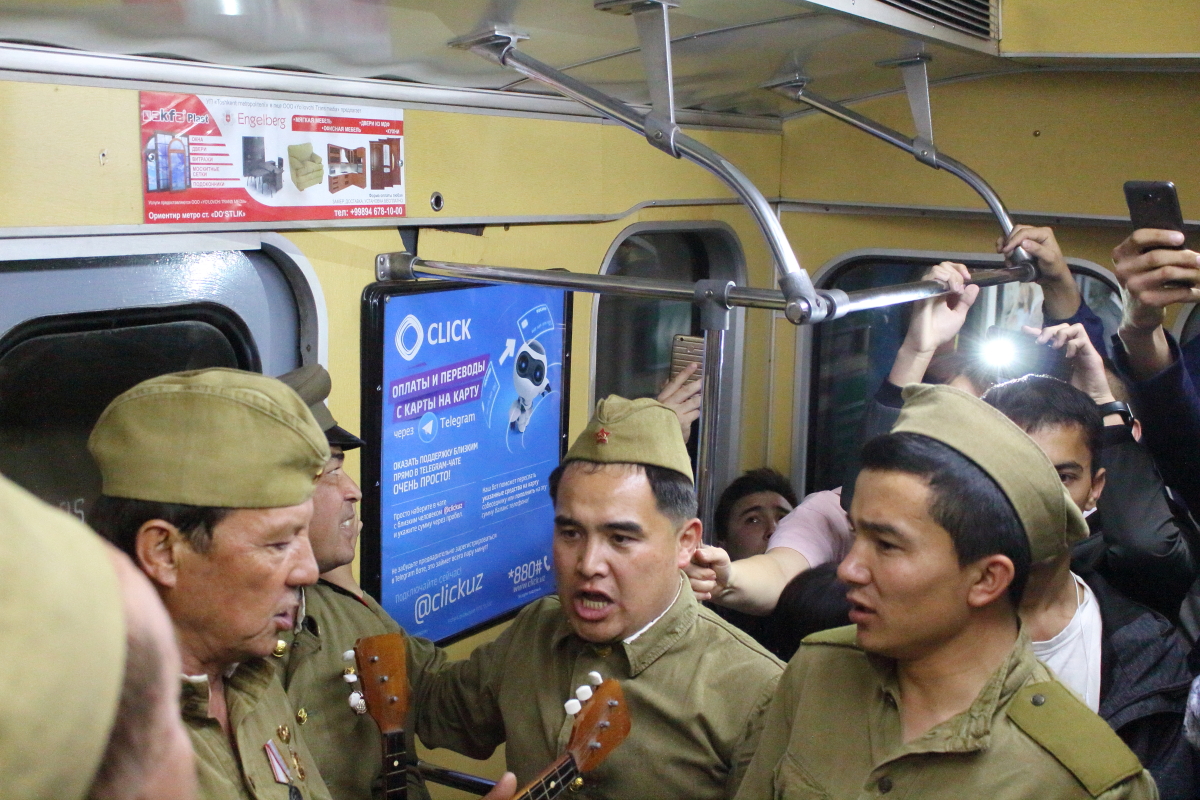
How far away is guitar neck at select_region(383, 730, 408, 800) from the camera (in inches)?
87.3

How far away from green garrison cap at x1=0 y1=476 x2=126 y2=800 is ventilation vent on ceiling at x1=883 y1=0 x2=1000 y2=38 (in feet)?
8.48

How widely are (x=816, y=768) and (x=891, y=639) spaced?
0.84ft

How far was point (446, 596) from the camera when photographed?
3373 millimetres

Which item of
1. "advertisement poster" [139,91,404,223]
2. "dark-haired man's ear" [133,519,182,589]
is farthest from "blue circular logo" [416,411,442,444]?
"dark-haired man's ear" [133,519,182,589]

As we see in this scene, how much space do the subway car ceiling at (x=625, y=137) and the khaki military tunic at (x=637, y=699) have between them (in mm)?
822

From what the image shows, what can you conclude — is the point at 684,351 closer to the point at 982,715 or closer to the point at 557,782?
the point at 557,782

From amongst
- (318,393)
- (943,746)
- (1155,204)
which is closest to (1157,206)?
(1155,204)

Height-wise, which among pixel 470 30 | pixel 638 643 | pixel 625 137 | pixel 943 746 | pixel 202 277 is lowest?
pixel 638 643

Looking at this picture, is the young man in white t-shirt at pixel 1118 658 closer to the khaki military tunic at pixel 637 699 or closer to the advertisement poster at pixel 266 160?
the khaki military tunic at pixel 637 699

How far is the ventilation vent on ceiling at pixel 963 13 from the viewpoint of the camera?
2.92 metres

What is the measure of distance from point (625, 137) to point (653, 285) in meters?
1.66

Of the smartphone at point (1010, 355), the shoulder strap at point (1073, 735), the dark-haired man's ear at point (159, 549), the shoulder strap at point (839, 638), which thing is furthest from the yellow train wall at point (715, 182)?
the shoulder strap at point (1073, 735)

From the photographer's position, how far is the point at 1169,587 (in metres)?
2.70

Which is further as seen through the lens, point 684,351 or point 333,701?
point 684,351
